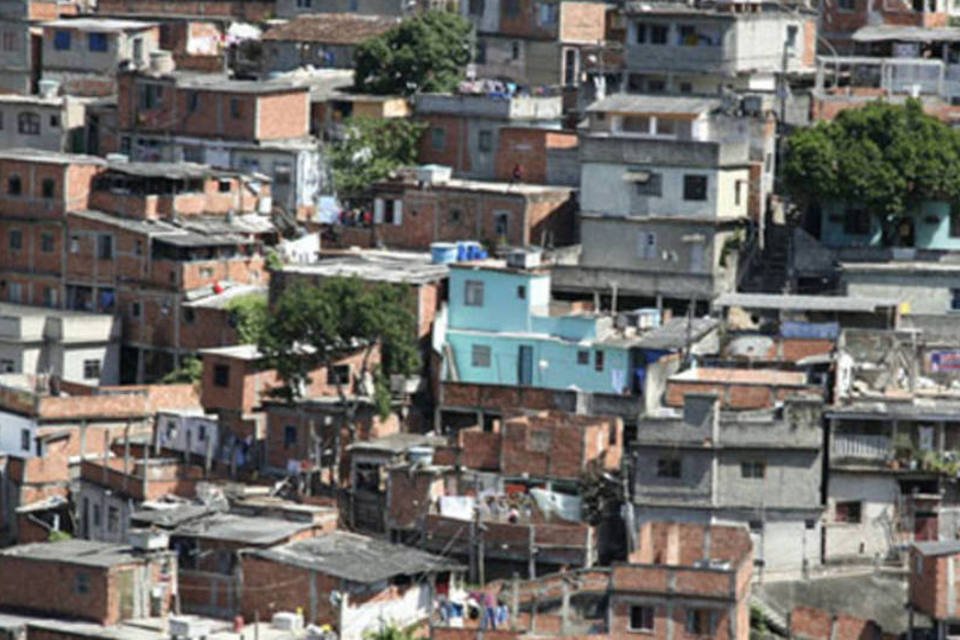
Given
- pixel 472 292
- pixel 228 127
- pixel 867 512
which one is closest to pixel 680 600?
pixel 867 512

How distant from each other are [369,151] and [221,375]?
1066cm

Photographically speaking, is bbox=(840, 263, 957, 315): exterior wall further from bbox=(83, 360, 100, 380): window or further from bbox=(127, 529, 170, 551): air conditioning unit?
bbox=(127, 529, 170, 551): air conditioning unit

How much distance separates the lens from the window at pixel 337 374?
6300cm

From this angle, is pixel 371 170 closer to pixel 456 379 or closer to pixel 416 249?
pixel 416 249

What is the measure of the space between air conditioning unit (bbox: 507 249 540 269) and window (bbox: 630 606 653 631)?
38.5ft

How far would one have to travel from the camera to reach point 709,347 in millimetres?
63344

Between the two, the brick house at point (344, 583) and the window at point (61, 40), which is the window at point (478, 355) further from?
the window at point (61, 40)

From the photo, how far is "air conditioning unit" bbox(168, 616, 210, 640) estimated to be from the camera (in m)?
54.6

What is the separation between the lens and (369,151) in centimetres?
7350

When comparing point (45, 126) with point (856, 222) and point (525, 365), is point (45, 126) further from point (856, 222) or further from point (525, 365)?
point (856, 222)

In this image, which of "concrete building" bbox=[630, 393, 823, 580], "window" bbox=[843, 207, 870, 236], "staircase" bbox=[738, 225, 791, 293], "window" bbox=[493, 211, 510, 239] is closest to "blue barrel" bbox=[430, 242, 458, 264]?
"window" bbox=[493, 211, 510, 239]

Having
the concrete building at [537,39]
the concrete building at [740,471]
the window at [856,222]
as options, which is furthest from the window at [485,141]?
the concrete building at [740,471]

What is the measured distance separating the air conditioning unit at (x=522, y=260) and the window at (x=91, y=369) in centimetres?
866

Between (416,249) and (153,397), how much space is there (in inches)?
278
